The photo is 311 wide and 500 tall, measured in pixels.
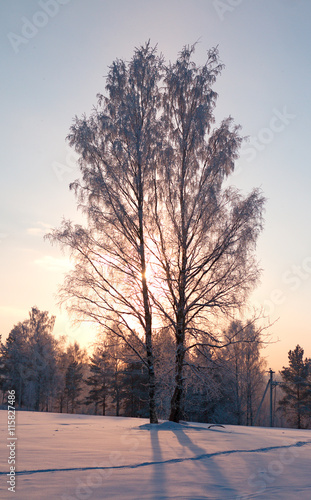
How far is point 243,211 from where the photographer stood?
50.4 feet

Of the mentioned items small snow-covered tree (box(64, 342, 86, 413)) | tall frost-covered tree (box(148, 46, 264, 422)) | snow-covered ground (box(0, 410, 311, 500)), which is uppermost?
tall frost-covered tree (box(148, 46, 264, 422))

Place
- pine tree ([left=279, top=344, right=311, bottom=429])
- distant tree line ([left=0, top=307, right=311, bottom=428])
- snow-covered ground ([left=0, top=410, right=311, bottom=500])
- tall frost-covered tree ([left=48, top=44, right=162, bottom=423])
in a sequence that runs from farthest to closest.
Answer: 1. pine tree ([left=279, top=344, right=311, bottom=429])
2. distant tree line ([left=0, top=307, right=311, bottom=428])
3. tall frost-covered tree ([left=48, top=44, right=162, bottom=423])
4. snow-covered ground ([left=0, top=410, right=311, bottom=500])

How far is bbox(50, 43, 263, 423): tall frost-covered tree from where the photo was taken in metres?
14.6

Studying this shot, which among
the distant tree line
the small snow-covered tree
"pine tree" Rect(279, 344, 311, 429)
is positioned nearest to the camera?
the distant tree line

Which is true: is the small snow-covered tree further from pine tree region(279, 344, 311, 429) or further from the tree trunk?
the tree trunk

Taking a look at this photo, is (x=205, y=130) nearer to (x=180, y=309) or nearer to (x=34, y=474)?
(x=180, y=309)

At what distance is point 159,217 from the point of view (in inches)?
628

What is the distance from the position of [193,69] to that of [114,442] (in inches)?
519

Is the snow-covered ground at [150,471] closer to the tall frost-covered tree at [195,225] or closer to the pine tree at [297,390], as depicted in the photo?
the tall frost-covered tree at [195,225]

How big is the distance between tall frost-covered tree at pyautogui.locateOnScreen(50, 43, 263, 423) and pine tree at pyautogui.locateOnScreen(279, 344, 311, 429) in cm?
3551

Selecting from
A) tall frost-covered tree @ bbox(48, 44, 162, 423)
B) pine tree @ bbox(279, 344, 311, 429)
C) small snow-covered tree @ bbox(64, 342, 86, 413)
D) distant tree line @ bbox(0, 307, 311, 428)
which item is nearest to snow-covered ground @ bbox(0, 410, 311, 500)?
tall frost-covered tree @ bbox(48, 44, 162, 423)

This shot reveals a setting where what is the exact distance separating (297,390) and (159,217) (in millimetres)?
38981

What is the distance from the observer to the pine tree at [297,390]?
46.6 meters

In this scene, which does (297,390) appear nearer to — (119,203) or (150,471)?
(119,203)
